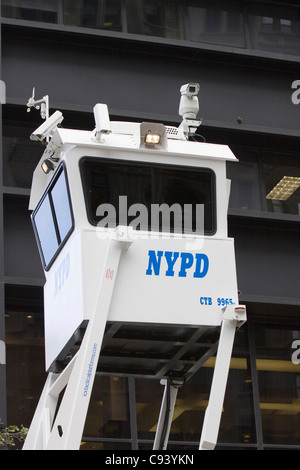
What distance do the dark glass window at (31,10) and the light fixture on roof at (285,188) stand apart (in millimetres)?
6523

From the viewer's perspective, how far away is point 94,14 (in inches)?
882

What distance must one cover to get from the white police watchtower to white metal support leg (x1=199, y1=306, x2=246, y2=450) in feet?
0.04

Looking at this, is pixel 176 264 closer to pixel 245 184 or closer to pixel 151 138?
pixel 151 138

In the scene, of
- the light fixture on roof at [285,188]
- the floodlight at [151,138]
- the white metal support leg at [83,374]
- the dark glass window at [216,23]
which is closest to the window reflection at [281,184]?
the light fixture on roof at [285,188]

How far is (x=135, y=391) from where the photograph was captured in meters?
21.0

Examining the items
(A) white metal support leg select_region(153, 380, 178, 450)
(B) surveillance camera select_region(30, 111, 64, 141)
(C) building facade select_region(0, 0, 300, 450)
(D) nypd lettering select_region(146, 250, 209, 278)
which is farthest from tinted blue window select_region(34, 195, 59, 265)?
(C) building facade select_region(0, 0, 300, 450)

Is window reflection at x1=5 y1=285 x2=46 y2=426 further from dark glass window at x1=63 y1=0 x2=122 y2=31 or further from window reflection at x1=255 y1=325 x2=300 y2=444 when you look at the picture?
dark glass window at x1=63 y1=0 x2=122 y2=31

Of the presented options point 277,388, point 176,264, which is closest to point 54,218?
point 176,264

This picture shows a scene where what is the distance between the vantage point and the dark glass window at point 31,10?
21.7 metres

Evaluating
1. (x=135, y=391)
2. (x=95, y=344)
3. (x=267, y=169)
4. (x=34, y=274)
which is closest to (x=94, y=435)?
(x=135, y=391)

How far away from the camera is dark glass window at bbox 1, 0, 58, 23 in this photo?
71.3ft

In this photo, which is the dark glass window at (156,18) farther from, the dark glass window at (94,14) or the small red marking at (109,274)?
the small red marking at (109,274)

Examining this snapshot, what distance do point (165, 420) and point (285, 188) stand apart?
33.4 feet
